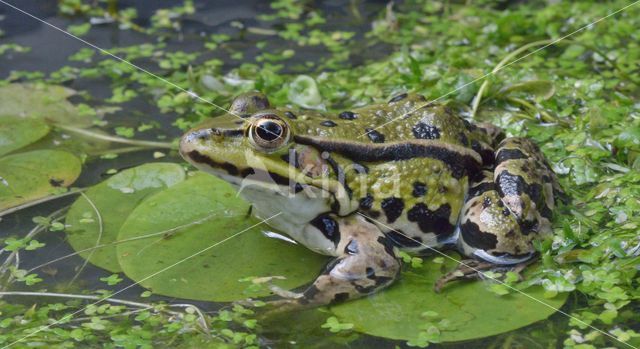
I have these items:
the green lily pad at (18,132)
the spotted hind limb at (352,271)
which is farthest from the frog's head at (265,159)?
the green lily pad at (18,132)

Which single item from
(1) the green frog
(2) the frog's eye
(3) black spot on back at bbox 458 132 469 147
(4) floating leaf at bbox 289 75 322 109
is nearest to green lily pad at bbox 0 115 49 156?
(4) floating leaf at bbox 289 75 322 109

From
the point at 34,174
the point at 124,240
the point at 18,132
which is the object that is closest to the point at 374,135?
the point at 124,240

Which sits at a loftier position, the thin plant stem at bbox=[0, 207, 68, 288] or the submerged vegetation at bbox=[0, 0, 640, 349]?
the submerged vegetation at bbox=[0, 0, 640, 349]

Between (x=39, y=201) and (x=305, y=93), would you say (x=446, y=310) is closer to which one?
(x=305, y=93)

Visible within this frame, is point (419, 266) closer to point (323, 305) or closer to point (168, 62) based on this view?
point (323, 305)

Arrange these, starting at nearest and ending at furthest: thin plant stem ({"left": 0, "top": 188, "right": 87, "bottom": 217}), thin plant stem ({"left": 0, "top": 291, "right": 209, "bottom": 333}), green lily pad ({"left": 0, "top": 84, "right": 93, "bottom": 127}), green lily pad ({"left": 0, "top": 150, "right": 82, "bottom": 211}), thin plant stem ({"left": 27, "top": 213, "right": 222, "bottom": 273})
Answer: thin plant stem ({"left": 0, "top": 291, "right": 209, "bottom": 333}) → thin plant stem ({"left": 27, "top": 213, "right": 222, "bottom": 273}) → thin plant stem ({"left": 0, "top": 188, "right": 87, "bottom": 217}) → green lily pad ({"left": 0, "top": 150, "right": 82, "bottom": 211}) → green lily pad ({"left": 0, "top": 84, "right": 93, "bottom": 127})

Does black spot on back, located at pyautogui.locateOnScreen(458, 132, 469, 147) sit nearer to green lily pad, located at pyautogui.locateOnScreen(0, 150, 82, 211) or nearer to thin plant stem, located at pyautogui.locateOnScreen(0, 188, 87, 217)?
thin plant stem, located at pyautogui.locateOnScreen(0, 188, 87, 217)

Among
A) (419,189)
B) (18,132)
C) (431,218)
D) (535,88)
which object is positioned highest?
(535,88)
